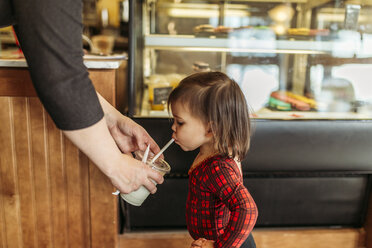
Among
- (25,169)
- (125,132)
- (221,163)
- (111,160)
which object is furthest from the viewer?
(25,169)

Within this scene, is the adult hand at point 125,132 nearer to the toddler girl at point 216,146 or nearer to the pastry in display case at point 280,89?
the toddler girl at point 216,146

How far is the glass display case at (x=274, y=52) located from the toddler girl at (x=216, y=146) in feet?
2.29

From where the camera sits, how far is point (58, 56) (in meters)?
0.83

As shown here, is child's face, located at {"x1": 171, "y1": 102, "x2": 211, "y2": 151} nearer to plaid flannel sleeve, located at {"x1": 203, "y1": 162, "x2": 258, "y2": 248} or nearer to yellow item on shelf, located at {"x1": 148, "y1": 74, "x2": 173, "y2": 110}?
plaid flannel sleeve, located at {"x1": 203, "y1": 162, "x2": 258, "y2": 248}

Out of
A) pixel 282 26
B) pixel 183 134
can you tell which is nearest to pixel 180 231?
pixel 183 134

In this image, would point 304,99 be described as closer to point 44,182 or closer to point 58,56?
point 44,182

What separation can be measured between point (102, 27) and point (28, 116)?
15.8 feet

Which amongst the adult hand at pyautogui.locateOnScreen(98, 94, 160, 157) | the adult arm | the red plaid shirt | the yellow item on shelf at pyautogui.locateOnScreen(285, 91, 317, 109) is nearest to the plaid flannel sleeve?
the red plaid shirt

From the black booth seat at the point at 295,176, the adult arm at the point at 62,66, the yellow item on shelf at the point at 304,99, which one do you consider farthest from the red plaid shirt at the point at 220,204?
the yellow item on shelf at the point at 304,99

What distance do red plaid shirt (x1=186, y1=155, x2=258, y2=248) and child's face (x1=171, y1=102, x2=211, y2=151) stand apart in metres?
0.08

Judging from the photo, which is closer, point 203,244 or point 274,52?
point 203,244

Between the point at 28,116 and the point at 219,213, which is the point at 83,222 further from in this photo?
the point at 219,213

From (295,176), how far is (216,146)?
827 mm

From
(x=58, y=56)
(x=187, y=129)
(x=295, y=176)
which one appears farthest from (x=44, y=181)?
(x=295, y=176)
